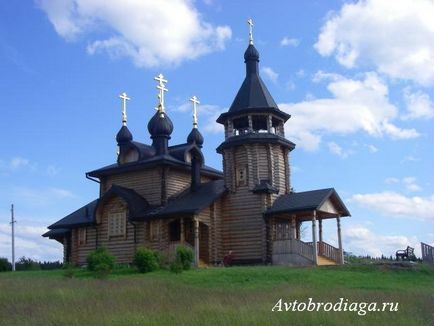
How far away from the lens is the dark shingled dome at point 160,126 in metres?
30.6

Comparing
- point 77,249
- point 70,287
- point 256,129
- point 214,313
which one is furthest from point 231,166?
point 214,313

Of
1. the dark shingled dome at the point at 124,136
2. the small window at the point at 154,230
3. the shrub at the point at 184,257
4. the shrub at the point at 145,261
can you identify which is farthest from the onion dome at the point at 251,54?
the shrub at the point at 145,261

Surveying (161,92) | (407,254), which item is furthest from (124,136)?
(407,254)

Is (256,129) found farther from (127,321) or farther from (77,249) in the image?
(127,321)

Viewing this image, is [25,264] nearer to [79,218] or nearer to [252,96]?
[79,218]

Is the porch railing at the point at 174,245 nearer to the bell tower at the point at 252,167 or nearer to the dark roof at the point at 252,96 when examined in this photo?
the bell tower at the point at 252,167

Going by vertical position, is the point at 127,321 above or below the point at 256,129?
below

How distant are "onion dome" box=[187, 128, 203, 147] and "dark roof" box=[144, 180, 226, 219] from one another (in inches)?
170

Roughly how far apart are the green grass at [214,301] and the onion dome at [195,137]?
13.7 metres

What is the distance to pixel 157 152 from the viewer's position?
3023 centimetres

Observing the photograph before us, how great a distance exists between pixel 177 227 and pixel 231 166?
14.2 ft

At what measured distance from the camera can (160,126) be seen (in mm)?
30531

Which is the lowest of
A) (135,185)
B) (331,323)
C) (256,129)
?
(331,323)

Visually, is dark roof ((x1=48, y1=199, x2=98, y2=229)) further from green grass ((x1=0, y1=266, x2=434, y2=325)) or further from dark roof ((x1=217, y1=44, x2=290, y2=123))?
green grass ((x1=0, y1=266, x2=434, y2=325))
